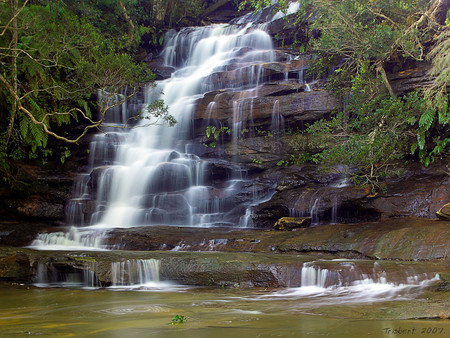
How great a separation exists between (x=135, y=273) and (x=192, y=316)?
11.5 feet

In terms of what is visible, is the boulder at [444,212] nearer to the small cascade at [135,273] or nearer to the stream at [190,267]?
the stream at [190,267]

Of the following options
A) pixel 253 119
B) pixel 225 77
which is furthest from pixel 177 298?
pixel 225 77

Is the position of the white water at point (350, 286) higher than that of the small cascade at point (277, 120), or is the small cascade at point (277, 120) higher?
the small cascade at point (277, 120)

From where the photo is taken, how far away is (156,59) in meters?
24.4

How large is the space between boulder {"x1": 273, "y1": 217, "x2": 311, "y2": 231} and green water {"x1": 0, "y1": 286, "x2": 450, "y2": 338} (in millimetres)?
4418

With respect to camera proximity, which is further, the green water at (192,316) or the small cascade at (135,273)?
the small cascade at (135,273)

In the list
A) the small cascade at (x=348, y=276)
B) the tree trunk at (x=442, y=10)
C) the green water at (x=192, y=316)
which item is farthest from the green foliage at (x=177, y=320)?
the tree trunk at (x=442, y=10)

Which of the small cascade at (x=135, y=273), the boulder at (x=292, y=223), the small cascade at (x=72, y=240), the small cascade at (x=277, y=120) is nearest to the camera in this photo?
the small cascade at (x=135, y=273)

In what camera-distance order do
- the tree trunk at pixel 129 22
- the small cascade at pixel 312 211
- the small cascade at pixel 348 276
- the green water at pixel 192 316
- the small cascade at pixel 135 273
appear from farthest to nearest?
1. the tree trunk at pixel 129 22
2. the small cascade at pixel 312 211
3. the small cascade at pixel 135 273
4. the small cascade at pixel 348 276
5. the green water at pixel 192 316

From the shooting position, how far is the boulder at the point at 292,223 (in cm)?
1119

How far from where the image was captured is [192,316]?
4.87 m

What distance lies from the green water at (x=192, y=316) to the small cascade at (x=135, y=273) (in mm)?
635

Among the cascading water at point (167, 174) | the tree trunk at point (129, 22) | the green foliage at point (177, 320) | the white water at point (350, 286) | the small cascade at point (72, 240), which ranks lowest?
the white water at point (350, 286)

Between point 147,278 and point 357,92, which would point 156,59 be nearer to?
point 357,92
